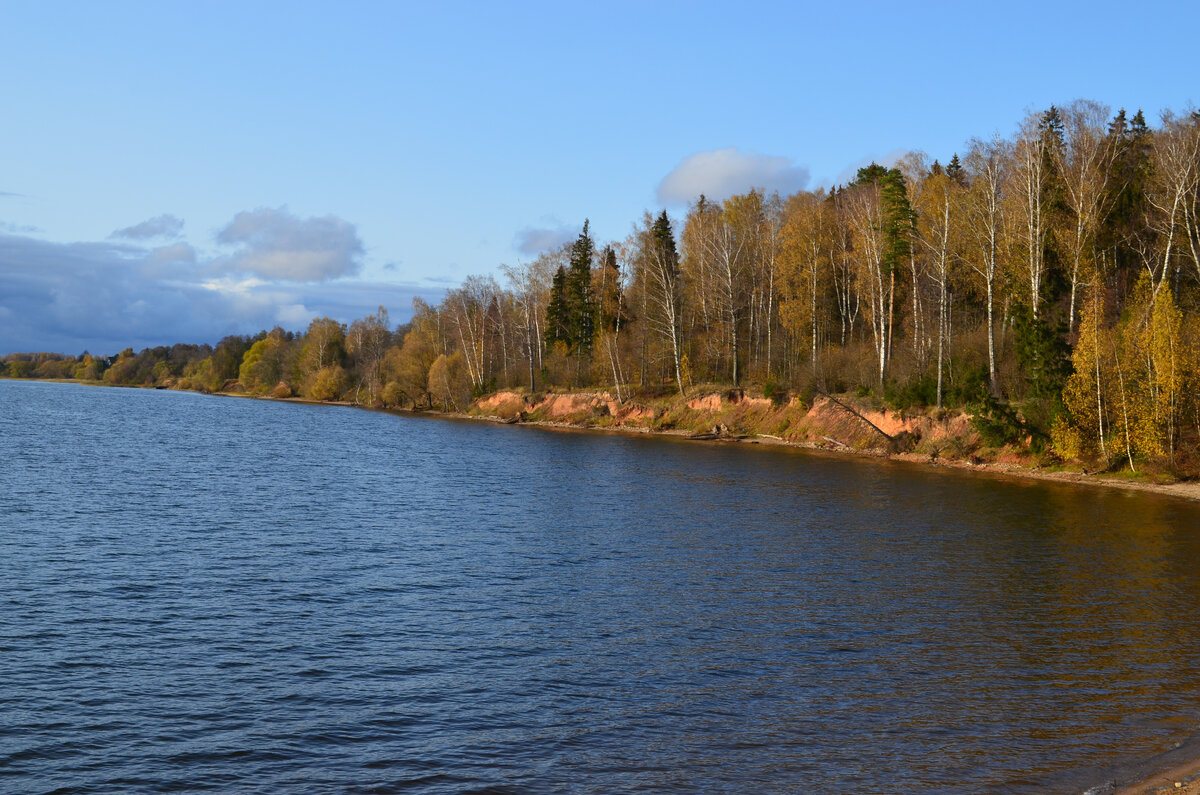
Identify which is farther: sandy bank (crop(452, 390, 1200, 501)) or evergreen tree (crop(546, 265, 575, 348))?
evergreen tree (crop(546, 265, 575, 348))

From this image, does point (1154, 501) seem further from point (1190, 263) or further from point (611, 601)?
point (611, 601)

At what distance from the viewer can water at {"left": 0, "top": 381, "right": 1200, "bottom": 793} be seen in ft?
39.8

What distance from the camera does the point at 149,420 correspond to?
8625cm

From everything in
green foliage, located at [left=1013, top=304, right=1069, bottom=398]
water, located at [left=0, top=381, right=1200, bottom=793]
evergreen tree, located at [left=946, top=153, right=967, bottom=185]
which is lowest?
water, located at [left=0, top=381, right=1200, bottom=793]

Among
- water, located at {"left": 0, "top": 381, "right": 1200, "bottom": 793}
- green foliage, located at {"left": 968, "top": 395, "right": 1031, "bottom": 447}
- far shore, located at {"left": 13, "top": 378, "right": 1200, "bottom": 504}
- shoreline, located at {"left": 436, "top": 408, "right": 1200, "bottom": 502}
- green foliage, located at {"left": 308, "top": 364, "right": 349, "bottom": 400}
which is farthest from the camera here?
green foliage, located at {"left": 308, "top": 364, "right": 349, "bottom": 400}

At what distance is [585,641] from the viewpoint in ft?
57.4

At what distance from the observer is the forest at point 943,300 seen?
43438 mm

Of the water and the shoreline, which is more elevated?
the shoreline

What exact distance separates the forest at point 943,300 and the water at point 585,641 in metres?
9.02

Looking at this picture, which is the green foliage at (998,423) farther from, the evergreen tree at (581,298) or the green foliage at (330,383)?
the green foliage at (330,383)

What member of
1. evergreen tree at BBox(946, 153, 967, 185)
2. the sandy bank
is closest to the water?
the sandy bank

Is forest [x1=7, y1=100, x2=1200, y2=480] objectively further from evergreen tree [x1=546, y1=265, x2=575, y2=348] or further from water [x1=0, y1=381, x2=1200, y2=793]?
water [x1=0, y1=381, x2=1200, y2=793]

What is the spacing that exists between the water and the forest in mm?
9020

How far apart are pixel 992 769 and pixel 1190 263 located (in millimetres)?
52717
